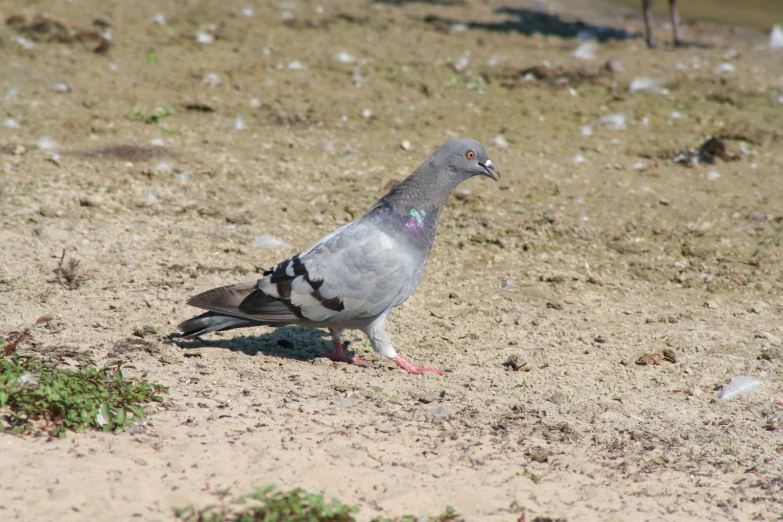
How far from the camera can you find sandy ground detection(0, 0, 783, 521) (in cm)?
322

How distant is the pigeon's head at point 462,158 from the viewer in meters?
4.39

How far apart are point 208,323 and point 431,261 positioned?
A: 1.89 metres

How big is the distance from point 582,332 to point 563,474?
1597mm

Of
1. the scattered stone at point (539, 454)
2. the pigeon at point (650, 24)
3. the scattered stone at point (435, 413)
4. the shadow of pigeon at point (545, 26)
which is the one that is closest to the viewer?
the scattered stone at point (539, 454)

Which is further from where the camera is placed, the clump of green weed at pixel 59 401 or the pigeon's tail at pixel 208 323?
the pigeon's tail at pixel 208 323

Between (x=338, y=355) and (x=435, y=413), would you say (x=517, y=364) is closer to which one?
(x=435, y=413)

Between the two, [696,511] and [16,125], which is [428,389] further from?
[16,125]

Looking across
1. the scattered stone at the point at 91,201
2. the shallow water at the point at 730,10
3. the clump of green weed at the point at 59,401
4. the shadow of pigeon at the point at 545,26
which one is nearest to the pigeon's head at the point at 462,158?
the clump of green weed at the point at 59,401

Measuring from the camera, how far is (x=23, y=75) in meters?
8.30

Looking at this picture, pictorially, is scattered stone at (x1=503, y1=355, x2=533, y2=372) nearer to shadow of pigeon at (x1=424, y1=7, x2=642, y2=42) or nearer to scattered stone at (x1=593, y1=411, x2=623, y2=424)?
scattered stone at (x1=593, y1=411, x2=623, y2=424)

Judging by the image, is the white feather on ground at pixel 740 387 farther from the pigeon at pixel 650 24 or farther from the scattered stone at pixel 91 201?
the pigeon at pixel 650 24

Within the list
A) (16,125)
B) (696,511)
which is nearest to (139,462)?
(696,511)

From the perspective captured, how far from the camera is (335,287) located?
4152 mm

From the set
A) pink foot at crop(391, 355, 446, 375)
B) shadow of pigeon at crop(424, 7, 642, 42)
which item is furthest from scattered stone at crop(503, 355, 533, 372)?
shadow of pigeon at crop(424, 7, 642, 42)
